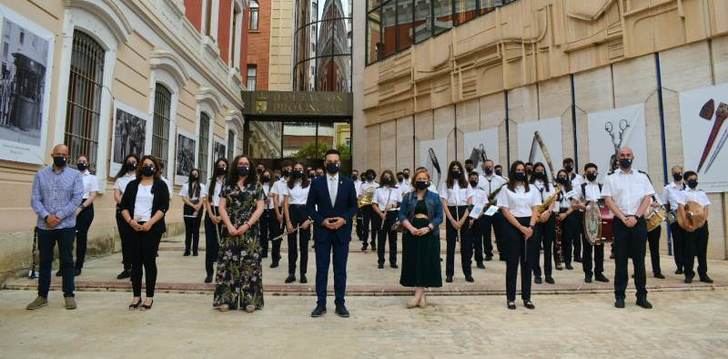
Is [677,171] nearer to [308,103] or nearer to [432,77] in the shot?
[432,77]

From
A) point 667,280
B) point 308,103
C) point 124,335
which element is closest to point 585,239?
point 667,280

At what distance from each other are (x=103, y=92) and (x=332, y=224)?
6.88 metres

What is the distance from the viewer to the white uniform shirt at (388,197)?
9023 mm

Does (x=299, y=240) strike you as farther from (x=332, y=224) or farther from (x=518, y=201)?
(x=518, y=201)

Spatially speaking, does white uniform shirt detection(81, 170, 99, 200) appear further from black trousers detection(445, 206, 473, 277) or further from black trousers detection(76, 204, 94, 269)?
black trousers detection(445, 206, 473, 277)

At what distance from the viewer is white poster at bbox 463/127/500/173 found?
49.0ft

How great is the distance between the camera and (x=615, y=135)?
38.1 ft

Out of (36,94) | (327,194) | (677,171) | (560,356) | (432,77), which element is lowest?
→ (560,356)

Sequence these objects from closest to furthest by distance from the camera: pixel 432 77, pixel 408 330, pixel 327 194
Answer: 1. pixel 408 330
2. pixel 327 194
3. pixel 432 77

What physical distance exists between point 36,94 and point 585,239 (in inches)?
348

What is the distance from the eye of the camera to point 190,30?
47.3 ft

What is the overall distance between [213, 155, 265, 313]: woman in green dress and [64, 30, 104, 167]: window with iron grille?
483 cm

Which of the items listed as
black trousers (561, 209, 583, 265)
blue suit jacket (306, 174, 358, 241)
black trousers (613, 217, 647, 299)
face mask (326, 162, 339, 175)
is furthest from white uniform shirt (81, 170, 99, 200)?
black trousers (561, 209, 583, 265)

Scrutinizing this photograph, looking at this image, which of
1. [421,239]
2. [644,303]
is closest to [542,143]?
[644,303]
